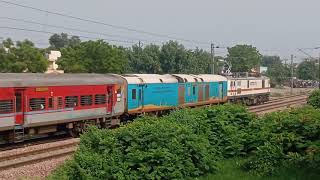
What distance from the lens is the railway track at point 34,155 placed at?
1575cm

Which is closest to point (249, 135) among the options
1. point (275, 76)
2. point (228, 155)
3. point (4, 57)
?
point (228, 155)

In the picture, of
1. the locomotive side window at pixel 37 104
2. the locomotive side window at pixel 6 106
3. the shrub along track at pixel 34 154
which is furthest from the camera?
the locomotive side window at pixel 37 104

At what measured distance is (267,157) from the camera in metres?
10.6

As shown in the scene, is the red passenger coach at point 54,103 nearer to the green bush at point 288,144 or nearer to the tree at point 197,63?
the green bush at point 288,144

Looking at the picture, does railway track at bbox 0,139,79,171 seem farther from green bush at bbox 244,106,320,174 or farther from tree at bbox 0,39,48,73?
tree at bbox 0,39,48,73

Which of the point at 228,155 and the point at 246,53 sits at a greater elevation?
the point at 246,53

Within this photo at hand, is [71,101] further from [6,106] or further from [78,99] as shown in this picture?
[6,106]

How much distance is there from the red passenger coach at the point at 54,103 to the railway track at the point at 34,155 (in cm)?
103

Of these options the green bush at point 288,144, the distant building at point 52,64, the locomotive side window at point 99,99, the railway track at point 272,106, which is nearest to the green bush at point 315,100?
the railway track at point 272,106

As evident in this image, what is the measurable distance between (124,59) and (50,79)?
40086 mm

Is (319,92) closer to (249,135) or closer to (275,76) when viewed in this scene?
(249,135)

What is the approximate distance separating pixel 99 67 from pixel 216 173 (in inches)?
1864

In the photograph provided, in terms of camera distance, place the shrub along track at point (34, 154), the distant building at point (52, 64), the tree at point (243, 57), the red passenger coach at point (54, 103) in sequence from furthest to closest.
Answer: the tree at point (243, 57) < the distant building at point (52, 64) < the red passenger coach at point (54, 103) < the shrub along track at point (34, 154)

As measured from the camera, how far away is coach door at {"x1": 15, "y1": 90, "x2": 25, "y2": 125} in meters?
18.7
